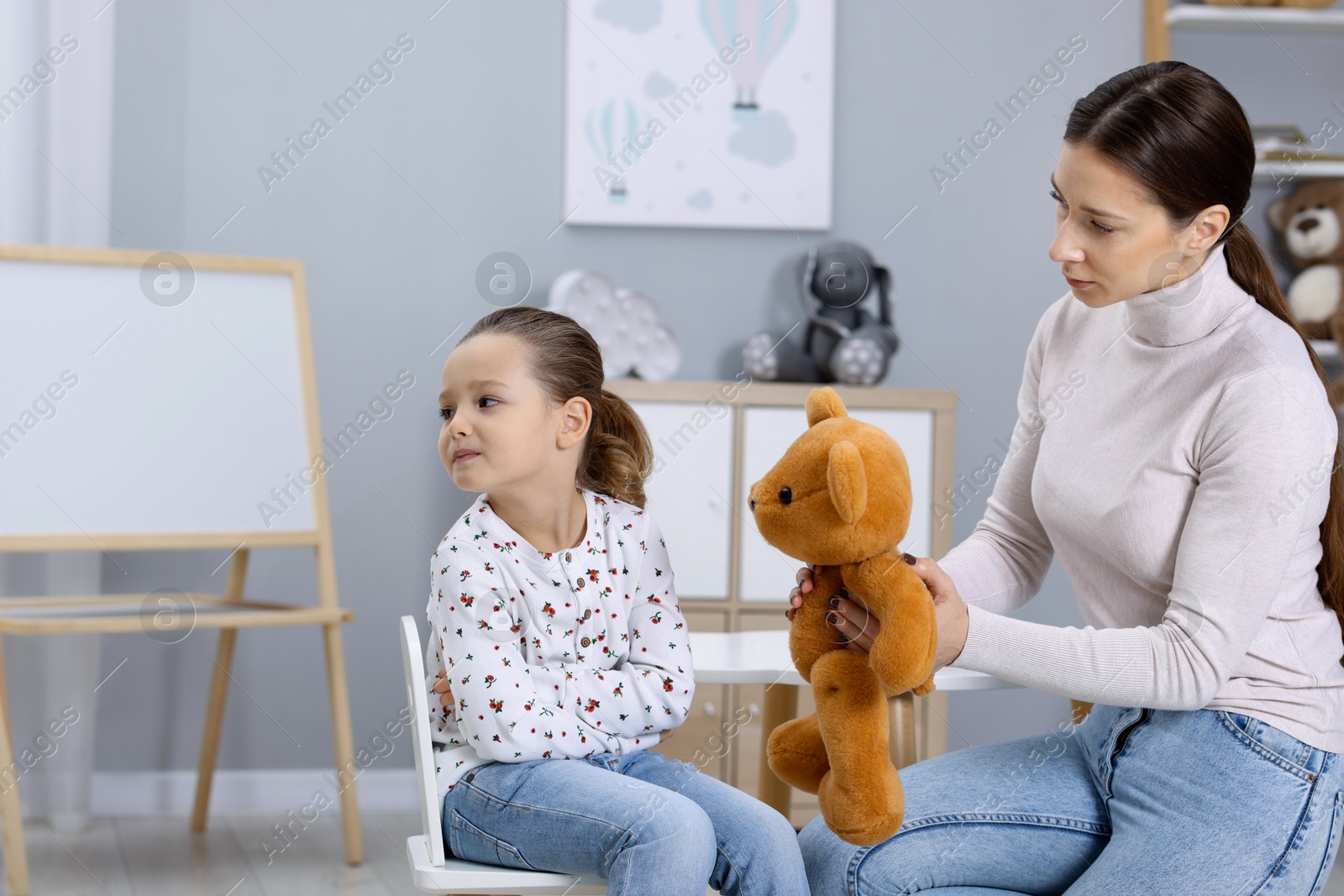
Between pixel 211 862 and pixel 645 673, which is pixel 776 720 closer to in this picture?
pixel 645 673

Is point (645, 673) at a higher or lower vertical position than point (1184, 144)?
lower

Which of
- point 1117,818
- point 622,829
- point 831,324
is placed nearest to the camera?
point 622,829

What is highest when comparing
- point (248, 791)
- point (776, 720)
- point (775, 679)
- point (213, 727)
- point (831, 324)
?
point (831, 324)

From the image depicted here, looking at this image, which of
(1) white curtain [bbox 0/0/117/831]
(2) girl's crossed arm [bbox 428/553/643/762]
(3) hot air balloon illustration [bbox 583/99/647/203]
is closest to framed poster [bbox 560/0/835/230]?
(3) hot air balloon illustration [bbox 583/99/647/203]

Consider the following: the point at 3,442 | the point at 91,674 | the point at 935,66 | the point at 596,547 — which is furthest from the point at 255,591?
the point at 935,66

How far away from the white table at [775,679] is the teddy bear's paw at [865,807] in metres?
0.31

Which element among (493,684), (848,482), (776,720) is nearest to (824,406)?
(848,482)

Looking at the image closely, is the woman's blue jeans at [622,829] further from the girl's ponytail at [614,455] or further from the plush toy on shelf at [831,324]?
the plush toy on shelf at [831,324]

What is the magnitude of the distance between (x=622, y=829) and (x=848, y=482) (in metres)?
0.37

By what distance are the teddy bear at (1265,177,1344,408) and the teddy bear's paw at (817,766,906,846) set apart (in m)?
2.13

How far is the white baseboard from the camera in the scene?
2.54 metres

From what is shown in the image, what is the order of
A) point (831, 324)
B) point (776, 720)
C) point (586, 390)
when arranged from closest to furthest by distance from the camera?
point (586, 390) < point (776, 720) < point (831, 324)

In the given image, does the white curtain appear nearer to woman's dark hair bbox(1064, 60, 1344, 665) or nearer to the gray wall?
the gray wall

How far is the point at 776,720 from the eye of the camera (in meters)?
1.52
